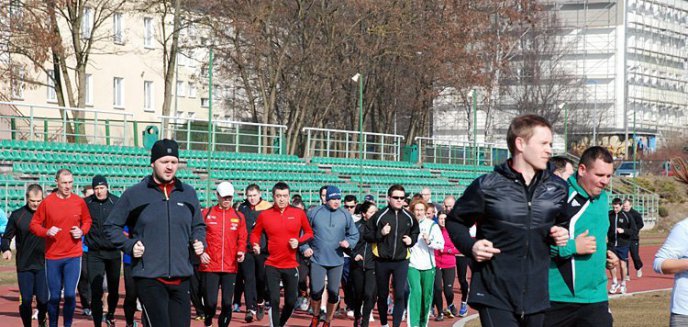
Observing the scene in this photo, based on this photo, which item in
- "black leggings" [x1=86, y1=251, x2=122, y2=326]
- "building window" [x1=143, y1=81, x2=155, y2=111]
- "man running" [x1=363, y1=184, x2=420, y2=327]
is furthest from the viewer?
"building window" [x1=143, y1=81, x2=155, y2=111]

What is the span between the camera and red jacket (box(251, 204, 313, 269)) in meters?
15.4

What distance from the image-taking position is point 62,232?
14.3 m

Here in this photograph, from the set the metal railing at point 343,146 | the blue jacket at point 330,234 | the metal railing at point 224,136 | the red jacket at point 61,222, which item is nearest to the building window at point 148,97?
the metal railing at point 343,146

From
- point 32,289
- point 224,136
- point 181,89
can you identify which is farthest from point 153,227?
point 181,89

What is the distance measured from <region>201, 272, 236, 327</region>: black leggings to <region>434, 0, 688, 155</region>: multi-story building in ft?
248

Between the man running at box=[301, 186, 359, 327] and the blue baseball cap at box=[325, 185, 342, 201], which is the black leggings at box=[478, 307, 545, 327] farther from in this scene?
the blue baseball cap at box=[325, 185, 342, 201]

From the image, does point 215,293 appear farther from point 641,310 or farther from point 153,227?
point 641,310

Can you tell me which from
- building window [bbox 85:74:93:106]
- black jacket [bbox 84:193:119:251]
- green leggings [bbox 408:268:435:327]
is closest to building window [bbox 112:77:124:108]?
building window [bbox 85:74:93:106]

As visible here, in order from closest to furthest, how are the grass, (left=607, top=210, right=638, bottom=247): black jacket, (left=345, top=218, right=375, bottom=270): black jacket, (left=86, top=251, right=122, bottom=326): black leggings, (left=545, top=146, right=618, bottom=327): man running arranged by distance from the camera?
(left=545, top=146, right=618, bottom=327): man running, (left=86, top=251, right=122, bottom=326): black leggings, (left=345, top=218, right=375, bottom=270): black jacket, the grass, (left=607, top=210, right=638, bottom=247): black jacket

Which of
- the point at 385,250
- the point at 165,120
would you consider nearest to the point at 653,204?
the point at 165,120

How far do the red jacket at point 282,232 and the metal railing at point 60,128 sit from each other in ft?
57.1

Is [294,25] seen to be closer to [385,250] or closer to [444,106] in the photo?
[444,106]

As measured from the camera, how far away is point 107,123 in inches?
1393

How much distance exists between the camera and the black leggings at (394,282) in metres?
15.6
